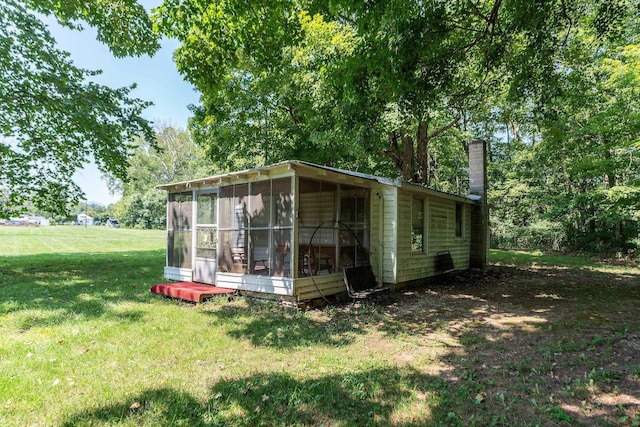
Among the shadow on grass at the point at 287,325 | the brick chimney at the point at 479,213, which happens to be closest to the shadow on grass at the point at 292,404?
the shadow on grass at the point at 287,325

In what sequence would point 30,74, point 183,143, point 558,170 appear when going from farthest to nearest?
point 183,143 → point 558,170 → point 30,74

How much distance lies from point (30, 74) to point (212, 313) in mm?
8857

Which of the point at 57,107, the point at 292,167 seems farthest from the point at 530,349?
the point at 57,107

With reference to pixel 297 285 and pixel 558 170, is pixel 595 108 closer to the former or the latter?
pixel 558 170

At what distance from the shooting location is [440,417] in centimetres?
264

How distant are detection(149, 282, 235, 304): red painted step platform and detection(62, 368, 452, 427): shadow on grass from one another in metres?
3.50

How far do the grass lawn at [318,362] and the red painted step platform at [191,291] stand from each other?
1.00ft

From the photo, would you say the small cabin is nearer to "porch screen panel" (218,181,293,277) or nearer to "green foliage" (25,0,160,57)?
"porch screen panel" (218,181,293,277)

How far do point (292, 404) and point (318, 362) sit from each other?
912mm

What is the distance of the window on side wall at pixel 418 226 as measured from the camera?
8.52 m

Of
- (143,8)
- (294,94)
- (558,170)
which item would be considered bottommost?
(558,170)

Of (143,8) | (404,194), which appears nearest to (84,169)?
(143,8)

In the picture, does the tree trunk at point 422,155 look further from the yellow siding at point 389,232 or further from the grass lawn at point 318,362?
the grass lawn at point 318,362

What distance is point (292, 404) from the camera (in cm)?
286
